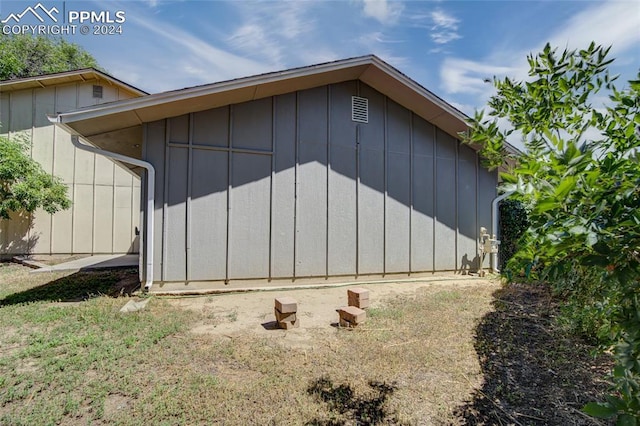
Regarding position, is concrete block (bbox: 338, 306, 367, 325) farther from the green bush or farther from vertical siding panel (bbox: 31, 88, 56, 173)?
vertical siding panel (bbox: 31, 88, 56, 173)

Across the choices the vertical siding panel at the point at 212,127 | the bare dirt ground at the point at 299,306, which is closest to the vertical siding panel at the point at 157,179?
the vertical siding panel at the point at 212,127

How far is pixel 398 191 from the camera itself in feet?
24.1

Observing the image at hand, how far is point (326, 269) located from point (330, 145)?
8.87 ft

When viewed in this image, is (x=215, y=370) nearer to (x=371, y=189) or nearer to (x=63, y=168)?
(x=371, y=189)

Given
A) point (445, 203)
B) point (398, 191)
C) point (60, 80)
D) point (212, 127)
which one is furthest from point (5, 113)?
point (445, 203)

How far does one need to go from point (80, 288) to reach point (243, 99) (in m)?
4.94

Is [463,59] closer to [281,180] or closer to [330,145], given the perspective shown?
[330,145]

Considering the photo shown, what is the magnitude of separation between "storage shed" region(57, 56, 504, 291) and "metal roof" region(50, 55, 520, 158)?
23 millimetres

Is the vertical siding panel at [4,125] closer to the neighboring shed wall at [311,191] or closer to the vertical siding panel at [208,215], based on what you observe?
the neighboring shed wall at [311,191]

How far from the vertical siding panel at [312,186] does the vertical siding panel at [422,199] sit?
2.31m

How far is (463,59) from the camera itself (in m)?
5.91

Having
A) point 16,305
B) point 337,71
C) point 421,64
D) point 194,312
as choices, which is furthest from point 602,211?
point 421,64

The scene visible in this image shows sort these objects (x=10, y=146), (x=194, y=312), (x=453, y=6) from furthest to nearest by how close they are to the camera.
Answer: (x=10, y=146) < (x=453, y=6) < (x=194, y=312)

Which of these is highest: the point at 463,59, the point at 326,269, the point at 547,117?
the point at 463,59
